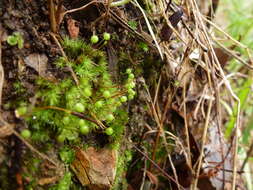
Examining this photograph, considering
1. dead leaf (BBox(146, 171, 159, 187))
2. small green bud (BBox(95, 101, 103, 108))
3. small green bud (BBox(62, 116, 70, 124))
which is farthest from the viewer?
dead leaf (BBox(146, 171, 159, 187))

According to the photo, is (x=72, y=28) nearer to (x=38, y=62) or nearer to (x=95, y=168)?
(x=38, y=62)

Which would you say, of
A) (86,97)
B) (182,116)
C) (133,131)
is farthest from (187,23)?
(86,97)

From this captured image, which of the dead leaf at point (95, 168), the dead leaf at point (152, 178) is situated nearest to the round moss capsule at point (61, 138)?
the dead leaf at point (95, 168)

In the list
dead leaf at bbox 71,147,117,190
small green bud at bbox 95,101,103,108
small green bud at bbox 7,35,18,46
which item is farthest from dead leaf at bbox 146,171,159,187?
small green bud at bbox 7,35,18,46

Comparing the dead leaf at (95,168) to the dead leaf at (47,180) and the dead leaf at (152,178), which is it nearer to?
the dead leaf at (47,180)

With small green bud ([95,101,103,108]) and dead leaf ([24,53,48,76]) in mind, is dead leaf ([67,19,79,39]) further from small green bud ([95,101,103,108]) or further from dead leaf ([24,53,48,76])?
small green bud ([95,101,103,108])

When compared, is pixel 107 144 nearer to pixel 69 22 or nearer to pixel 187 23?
pixel 69 22
